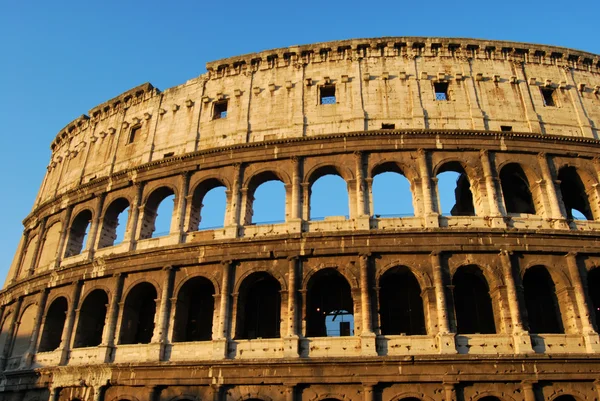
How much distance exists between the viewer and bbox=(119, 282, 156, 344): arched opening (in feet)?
56.9

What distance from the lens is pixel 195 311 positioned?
1750cm

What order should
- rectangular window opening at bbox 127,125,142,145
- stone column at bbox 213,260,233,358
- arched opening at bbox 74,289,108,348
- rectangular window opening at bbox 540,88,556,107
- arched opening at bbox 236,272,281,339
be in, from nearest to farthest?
stone column at bbox 213,260,233,358 → arched opening at bbox 236,272,281,339 → arched opening at bbox 74,289,108,348 → rectangular window opening at bbox 540,88,556,107 → rectangular window opening at bbox 127,125,142,145

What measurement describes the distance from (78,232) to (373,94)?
1419 cm

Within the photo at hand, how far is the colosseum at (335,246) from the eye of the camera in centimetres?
1439

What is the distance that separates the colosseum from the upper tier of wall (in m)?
0.08

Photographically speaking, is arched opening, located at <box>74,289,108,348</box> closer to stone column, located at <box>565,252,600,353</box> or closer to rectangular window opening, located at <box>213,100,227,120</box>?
rectangular window opening, located at <box>213,100,227,120</box>

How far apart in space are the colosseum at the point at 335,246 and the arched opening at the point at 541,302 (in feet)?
0.25

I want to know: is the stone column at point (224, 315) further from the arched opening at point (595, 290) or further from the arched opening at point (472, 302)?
the arched opening at point (595, 290)

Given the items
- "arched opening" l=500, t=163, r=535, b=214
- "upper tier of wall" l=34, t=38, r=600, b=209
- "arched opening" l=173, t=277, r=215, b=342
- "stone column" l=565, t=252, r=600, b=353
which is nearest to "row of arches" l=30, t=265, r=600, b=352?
"arched opening" l=173, t=277, r=215, b=342

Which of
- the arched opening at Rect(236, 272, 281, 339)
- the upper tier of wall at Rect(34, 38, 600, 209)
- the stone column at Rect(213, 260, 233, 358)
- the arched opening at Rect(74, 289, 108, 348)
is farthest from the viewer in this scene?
the upper tier of wall at Rect(34, 38, 600, 209)

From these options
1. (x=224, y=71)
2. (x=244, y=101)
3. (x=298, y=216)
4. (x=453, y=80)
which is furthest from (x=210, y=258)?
(x=453, y=80)

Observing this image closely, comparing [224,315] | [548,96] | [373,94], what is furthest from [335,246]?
[548,96]

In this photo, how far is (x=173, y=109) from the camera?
21109 mm

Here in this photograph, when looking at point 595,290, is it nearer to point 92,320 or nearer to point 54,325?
point 92,320
